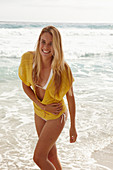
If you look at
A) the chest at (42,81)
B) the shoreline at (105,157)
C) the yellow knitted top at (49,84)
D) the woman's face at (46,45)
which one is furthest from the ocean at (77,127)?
the woman's face at (46,45)

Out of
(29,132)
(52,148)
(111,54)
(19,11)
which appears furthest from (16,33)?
(52,148)

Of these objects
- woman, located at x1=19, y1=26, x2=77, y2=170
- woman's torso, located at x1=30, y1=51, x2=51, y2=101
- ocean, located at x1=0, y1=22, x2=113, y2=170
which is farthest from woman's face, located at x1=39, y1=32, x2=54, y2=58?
ocean, located at x1=0, y1=22, x2=113, y2=170

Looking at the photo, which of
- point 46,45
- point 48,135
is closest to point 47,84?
point 46,45

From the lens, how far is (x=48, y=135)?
243 centimetres

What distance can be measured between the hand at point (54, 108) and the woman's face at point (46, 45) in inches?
19.1

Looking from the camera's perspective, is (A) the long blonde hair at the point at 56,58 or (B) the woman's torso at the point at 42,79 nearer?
(A) the long blonde hair at the point at 56,58

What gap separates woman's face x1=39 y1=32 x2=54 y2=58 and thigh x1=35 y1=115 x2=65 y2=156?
0.65m

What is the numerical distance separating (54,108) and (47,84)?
25 cm

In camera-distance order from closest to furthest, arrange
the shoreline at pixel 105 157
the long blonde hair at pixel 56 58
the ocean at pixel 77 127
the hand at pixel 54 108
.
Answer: the long blonde hair at pixel 56 58 → the hand at pixel 54 108 → the shoreline at pixel 105 157 → the ocean at pixel 77 127

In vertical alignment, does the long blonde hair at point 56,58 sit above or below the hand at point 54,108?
above

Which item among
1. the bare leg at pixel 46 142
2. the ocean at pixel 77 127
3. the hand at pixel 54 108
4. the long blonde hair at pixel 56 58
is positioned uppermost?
the long blonde hair at pixel 56 58

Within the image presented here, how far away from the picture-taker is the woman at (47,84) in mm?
2361

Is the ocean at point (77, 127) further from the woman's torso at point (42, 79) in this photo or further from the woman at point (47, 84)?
the woman's torso at point (42, 79)

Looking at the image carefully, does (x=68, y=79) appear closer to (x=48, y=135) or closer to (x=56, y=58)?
(x=56, y=58)
